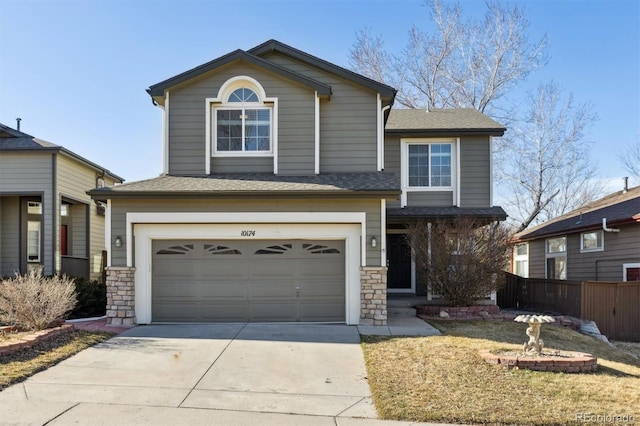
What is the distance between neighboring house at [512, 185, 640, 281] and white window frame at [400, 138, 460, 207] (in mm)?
4402

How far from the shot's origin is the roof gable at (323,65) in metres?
12.8

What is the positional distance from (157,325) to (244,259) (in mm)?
2370

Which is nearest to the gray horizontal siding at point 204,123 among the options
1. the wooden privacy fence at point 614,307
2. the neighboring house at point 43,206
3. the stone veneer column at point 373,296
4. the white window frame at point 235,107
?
the white window frame at point 235,107

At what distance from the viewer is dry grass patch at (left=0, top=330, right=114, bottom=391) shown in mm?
7164

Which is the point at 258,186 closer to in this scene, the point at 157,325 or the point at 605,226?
the point at 157,325

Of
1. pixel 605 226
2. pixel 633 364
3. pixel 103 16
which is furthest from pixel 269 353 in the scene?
pixel 605 226

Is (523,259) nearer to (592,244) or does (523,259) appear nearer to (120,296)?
(592,244)

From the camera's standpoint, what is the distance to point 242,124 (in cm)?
1292

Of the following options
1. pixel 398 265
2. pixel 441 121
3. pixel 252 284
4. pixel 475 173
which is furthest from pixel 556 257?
pixel 252 284

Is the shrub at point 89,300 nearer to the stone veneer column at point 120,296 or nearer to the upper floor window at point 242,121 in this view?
the stone veneer column at point 120,296

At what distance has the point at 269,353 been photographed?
8.76m

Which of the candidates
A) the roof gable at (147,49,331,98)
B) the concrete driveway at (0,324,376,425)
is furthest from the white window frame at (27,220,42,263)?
the concrete driveway at (0,324,376,425)

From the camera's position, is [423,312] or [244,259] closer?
[244,259]

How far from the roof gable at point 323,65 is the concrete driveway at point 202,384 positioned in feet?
20.0
